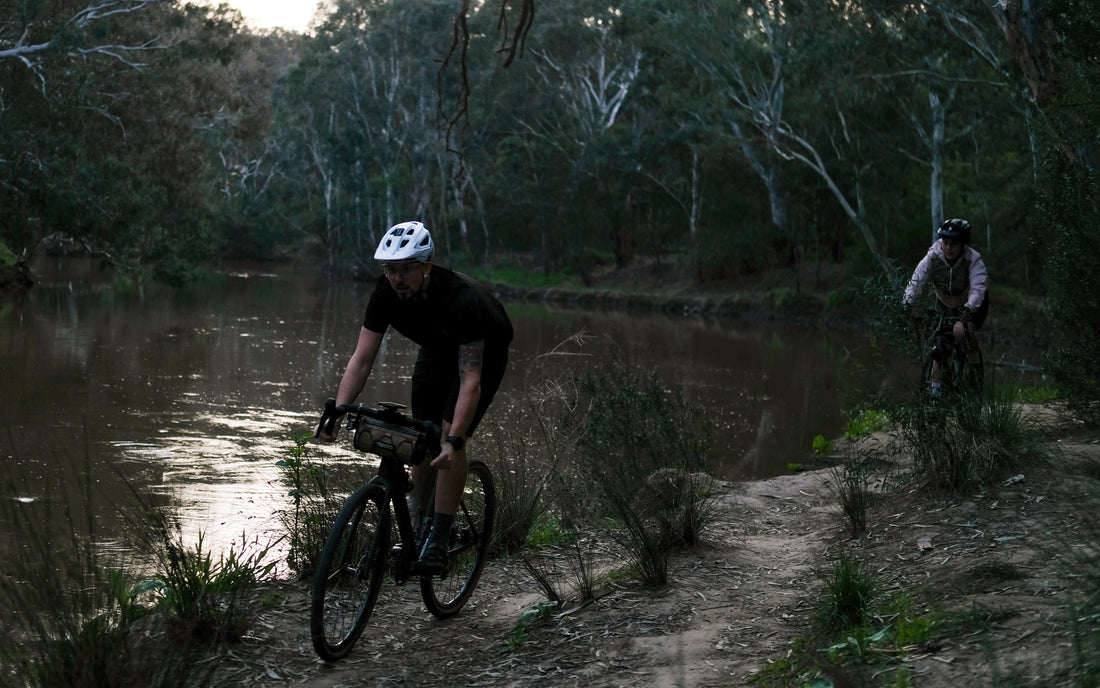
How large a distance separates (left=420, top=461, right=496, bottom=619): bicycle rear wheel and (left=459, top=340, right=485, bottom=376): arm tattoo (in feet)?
1.91

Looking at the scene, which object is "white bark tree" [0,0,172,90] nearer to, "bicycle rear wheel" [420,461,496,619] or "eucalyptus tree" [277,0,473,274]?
"eucalyptus tree" [277,0,473,274]

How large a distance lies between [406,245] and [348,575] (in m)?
1.27

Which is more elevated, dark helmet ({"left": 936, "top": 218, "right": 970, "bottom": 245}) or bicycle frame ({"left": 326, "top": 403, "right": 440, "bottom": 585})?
dark helmet ({"left": 936, "top": 218, "right": 970, "bottom": 245})

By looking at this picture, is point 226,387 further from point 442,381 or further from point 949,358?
point 442,381

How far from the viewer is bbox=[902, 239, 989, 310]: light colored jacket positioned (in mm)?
8102

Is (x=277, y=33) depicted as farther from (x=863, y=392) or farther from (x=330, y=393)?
(x=863, y=392)

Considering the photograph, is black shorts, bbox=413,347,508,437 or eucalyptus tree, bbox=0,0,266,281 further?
eucalyptus tree, bbox=0,0,266,281

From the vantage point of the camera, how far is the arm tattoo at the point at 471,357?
517 cm

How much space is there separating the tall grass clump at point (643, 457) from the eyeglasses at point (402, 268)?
162cm

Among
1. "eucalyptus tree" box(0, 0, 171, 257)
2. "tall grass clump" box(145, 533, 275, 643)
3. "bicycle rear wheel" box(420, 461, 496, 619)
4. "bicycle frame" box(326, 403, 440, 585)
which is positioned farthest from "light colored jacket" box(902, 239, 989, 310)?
"eucalyptus tree" box(0, 0, 171, 257)

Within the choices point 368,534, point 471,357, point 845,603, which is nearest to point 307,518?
point 368,534

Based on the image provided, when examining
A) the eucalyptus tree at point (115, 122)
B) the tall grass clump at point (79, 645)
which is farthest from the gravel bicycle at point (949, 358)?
the eucalyptus tree at point (115, 122)

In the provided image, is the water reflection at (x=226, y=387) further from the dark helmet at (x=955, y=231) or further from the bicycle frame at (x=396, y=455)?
the dark helmet at (x=955, y=231)

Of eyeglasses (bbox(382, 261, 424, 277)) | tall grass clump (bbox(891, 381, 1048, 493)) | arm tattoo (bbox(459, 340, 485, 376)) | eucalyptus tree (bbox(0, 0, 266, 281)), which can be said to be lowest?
tall grass clump (bbox(891, 381, 1048, 493))
